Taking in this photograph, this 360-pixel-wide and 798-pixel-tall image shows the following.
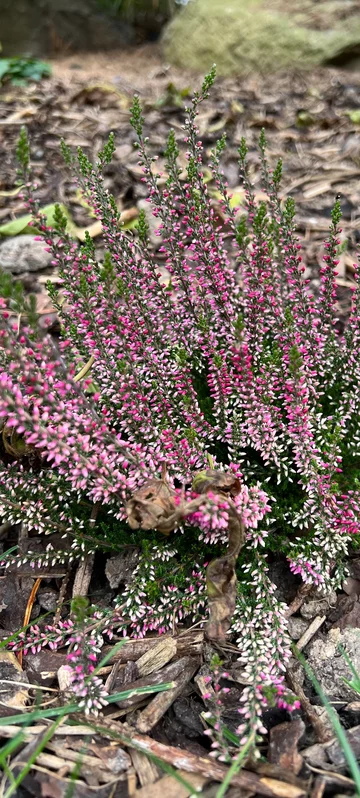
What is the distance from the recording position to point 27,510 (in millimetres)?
2730

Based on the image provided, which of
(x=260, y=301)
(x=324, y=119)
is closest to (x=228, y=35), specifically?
(x=324, y=119)

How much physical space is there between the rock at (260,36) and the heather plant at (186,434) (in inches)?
294

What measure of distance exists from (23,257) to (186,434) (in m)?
2.60

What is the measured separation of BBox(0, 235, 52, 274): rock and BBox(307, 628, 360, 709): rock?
3110mm

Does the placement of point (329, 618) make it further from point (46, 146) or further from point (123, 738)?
point (46, 146)

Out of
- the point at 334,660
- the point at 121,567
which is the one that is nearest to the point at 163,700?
the point at 121,567

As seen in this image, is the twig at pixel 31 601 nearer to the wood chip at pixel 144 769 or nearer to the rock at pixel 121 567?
the rock at pixel 121 567

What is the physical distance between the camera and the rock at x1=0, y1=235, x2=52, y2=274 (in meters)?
4.47

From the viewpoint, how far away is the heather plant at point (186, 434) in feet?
7.29

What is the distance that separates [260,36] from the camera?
959 cm

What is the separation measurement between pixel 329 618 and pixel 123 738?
1070mm

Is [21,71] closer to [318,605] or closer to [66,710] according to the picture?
[318,605]

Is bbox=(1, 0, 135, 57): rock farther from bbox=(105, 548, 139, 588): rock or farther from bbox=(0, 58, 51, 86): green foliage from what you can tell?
bbox=(105, 548, 139, 588): rock

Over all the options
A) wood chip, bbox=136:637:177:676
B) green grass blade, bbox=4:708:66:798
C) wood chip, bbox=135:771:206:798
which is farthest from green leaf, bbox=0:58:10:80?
wood chip, bbox=135:771:206:798
